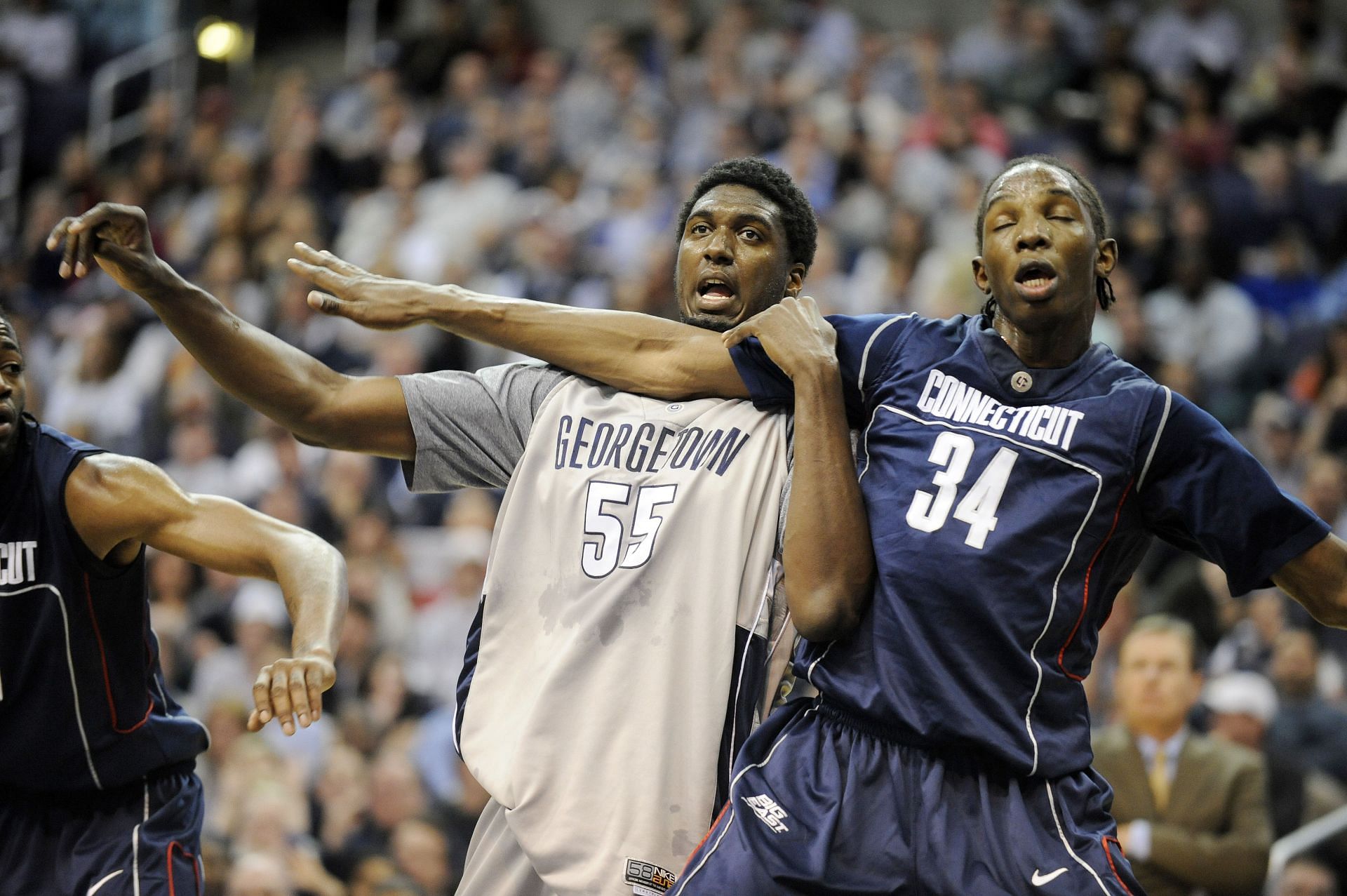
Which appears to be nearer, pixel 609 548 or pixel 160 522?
pixel 609 548

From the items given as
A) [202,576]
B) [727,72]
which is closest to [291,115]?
[727,72]

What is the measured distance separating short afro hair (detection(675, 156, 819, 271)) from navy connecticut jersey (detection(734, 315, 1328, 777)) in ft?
2.79

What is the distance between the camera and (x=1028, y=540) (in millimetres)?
2965

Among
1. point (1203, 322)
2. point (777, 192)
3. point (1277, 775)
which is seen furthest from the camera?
point (1203, 322)

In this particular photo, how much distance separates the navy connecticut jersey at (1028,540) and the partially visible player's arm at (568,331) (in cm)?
56

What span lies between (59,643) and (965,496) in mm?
2129

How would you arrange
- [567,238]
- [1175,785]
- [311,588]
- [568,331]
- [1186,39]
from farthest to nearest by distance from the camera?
[1186,39]
[567,238]
[1175,785]
[568,331]
[311,588]

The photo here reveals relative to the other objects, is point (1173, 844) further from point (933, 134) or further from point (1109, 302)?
point (933, 134)

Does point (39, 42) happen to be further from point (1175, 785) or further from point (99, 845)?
point (1175, 785)

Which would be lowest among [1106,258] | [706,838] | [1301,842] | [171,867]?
[1301,842]

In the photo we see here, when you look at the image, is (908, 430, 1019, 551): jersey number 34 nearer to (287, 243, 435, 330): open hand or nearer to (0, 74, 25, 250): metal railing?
(287, 243, 435, 330): open hand

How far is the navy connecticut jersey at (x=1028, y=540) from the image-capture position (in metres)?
2.94

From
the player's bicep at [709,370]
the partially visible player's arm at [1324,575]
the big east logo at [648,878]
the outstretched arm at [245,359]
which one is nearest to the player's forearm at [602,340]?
the player's bicep at [709,370]

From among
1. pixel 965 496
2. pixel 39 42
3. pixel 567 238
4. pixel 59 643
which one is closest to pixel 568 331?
pixel 965 496
